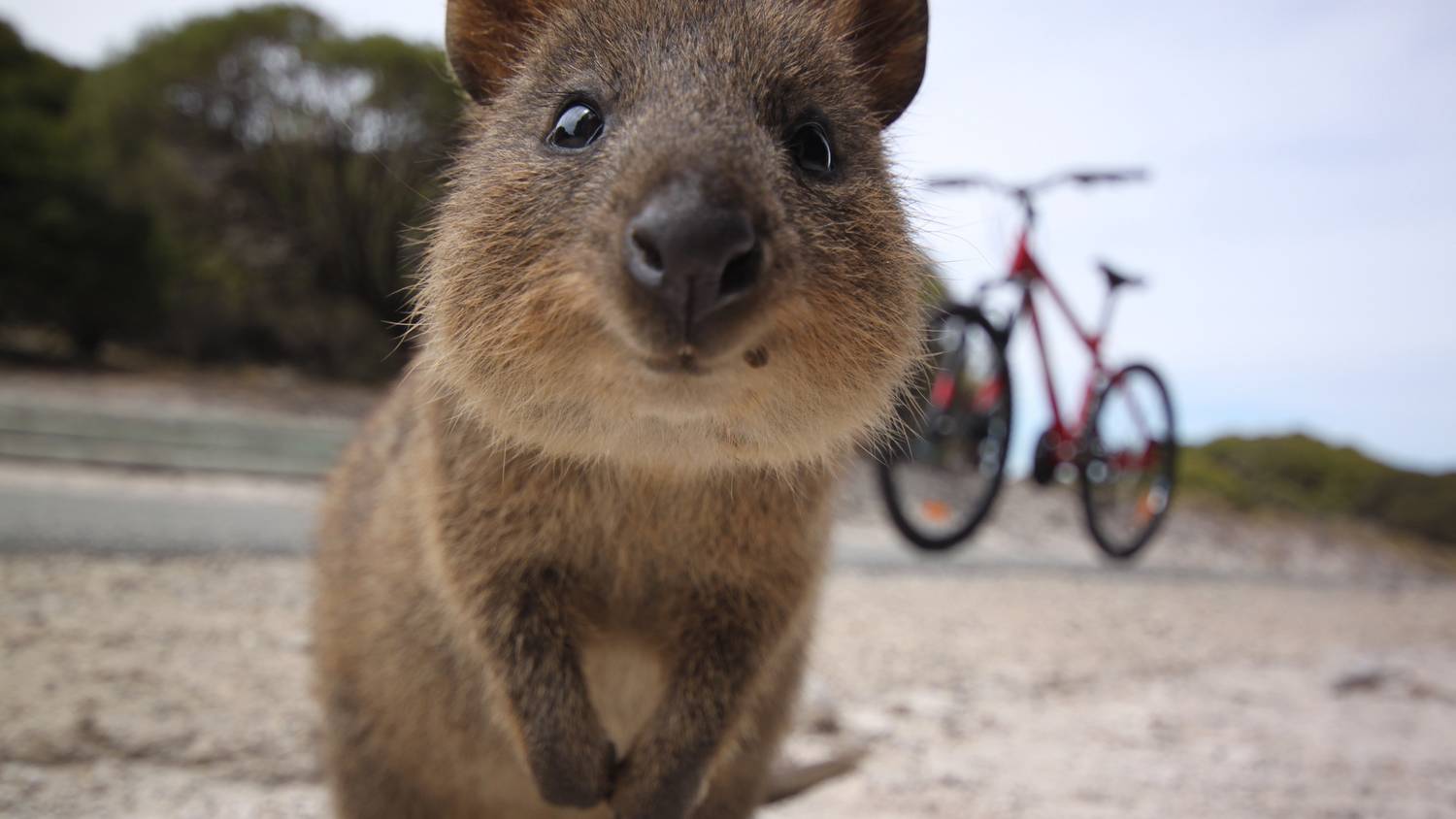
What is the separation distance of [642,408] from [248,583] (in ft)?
14.9

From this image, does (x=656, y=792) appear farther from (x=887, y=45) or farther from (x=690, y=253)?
(x=887, y=45)

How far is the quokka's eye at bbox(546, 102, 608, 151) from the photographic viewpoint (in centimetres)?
200

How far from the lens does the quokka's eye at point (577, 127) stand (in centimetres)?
200

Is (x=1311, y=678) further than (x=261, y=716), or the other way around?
(x=1311, y=678)

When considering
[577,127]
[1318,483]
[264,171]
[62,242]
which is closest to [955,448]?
[577,127]

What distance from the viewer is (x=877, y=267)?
6.55 ft

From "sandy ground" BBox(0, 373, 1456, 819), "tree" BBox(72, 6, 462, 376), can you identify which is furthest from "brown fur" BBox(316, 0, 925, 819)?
"tree" BBox(72, 6, 462, 376)

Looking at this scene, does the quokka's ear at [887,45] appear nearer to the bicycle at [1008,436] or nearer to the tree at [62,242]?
the bicycle at [1008,436]

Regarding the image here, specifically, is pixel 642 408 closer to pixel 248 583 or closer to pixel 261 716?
pixel 261 716

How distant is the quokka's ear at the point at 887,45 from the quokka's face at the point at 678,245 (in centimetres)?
3

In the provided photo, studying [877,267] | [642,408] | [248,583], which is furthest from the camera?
[248,583]

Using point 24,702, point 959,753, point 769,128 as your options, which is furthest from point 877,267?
point 24,702

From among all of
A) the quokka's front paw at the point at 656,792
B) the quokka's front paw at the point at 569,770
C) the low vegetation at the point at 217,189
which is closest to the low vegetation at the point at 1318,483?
the quokka's front paw at the point at 656,792

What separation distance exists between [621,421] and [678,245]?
0.48 metres
